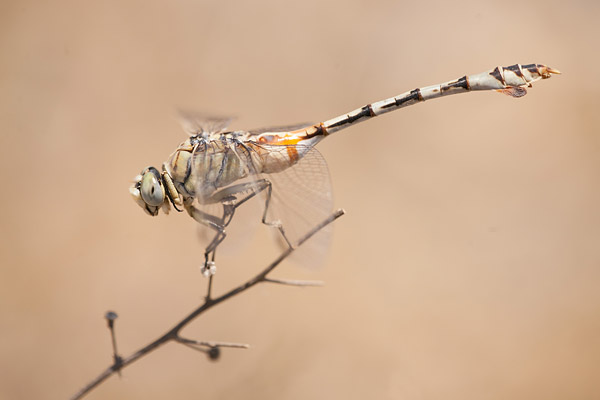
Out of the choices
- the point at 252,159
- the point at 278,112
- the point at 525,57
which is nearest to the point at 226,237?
the point at 252,159

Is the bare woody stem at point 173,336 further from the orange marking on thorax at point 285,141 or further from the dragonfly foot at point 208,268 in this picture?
the orange marking on thorax at point 285,141

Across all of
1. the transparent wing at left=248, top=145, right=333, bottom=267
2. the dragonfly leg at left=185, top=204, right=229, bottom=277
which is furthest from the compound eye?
the transparent wing at left=248, top=145, right=333, bottom=267

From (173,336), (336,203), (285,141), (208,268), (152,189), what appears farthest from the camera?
(336,203)

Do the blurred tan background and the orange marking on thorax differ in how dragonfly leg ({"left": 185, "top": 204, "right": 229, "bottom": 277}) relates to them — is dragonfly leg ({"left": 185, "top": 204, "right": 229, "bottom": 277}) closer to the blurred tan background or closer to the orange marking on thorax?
the orange marking on thorax

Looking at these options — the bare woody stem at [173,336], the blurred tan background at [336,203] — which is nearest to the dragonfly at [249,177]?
the bare woody stem at [173,336]

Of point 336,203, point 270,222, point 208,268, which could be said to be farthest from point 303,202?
point 336,203

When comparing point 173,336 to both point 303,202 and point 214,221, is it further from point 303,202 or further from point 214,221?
point 303,202
